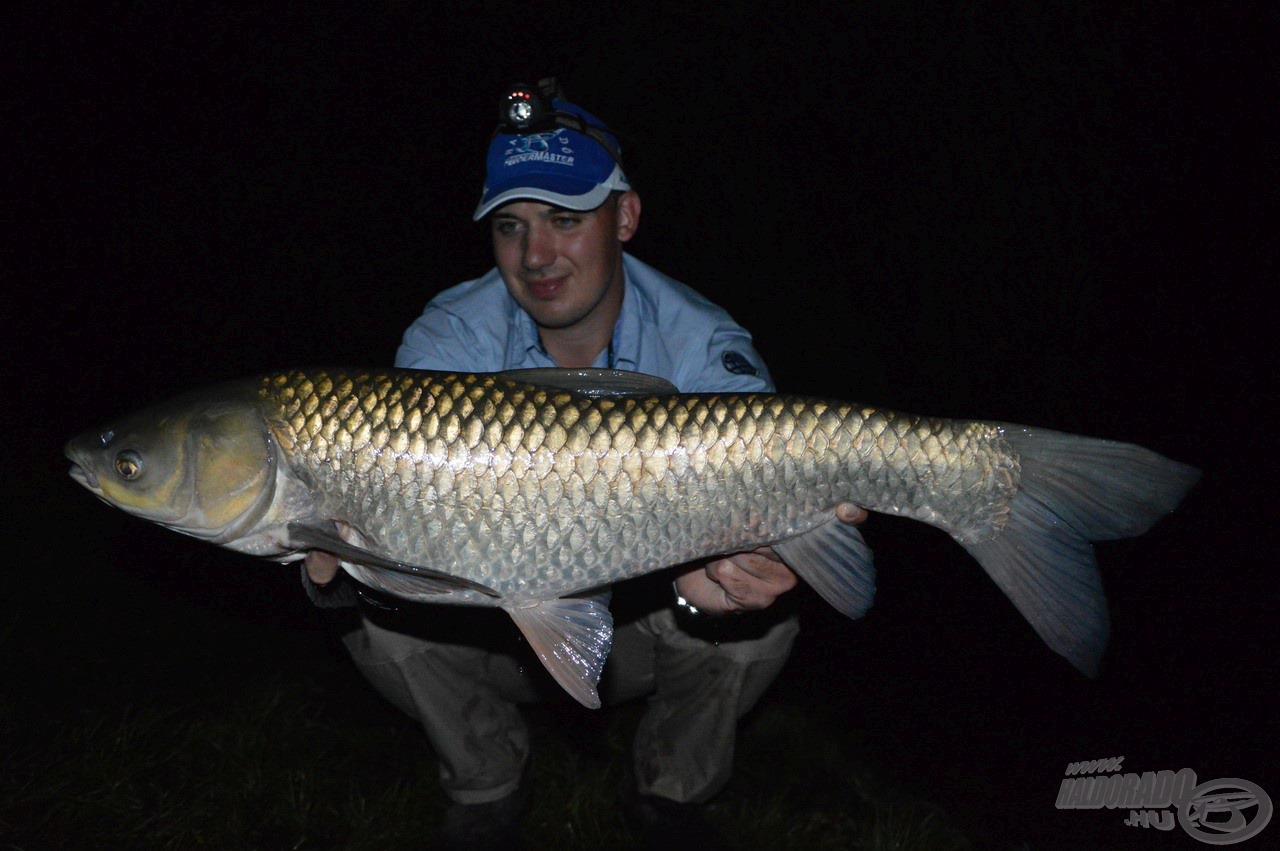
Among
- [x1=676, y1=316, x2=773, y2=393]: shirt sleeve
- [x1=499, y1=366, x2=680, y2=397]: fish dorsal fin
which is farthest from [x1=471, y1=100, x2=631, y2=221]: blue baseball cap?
[x1=499, y1=366, x2=680, y2=397]: fish dorsal fin

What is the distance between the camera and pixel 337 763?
217 centimetres

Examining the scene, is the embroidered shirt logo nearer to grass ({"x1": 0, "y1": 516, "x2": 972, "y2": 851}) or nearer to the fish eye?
grass ({"x1": 0, "y1": 516, "x2": 972, "y2": 851})

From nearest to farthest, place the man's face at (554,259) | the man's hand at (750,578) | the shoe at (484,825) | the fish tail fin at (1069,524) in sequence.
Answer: the fish tail fin at (1069,524)
the man's hand at (750,578)
the shoe at (484,825)
the man's face at (554,259)

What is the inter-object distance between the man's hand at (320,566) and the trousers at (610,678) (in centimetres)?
35

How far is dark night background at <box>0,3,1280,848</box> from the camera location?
8.94ft

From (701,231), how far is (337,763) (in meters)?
8.90

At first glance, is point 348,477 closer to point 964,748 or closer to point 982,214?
point 964,748

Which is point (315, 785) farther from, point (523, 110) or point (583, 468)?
point (523, 110)

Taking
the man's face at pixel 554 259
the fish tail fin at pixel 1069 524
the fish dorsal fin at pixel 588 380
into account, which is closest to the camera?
the fish tail fin at pixel 1069 524

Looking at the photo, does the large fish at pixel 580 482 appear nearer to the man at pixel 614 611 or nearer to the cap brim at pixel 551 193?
the man at pixel 614 611

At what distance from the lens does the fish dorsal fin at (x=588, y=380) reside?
1.42 meters

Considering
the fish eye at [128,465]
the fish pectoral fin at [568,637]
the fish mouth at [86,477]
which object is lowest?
the fish pectoral fin at [568,637]

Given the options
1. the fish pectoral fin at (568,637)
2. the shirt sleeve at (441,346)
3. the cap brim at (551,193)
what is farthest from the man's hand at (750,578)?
the cap brim at (551,193)

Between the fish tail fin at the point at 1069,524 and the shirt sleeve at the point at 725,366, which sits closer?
the fish tail fin at the point at 1069,524
